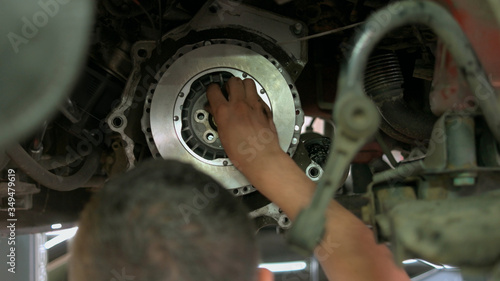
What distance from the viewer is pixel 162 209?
592 millimetres

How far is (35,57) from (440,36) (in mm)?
451

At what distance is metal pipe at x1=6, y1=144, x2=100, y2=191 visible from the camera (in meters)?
0.97

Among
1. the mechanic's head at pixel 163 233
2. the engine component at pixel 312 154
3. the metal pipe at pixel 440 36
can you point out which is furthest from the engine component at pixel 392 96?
the mechanic's head at pixel 163 233

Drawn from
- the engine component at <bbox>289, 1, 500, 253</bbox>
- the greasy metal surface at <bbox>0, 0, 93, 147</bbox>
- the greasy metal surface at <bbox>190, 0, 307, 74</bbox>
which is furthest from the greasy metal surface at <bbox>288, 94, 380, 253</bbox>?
the greasy metal surface at <bbox>190, 0, 307, 74</bbox>

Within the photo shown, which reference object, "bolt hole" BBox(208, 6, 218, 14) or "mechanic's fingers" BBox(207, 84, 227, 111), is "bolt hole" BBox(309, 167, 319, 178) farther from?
"bolt hole" BBox(208, 6, 218, 14)

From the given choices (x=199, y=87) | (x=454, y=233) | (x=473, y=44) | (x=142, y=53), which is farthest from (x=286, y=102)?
(x=454, y=233)

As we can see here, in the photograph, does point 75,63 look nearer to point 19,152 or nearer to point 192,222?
point 192,222

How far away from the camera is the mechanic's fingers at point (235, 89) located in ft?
3.29

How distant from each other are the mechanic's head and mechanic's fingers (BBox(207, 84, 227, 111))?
368 millimetres

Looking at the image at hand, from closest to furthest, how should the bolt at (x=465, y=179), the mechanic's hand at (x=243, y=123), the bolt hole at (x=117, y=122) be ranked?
1. the bolt at (x=465, y=179)
2. the mechanic's hand at (x=243, y=123)
3. the bolt hole at (x=117, y=122)

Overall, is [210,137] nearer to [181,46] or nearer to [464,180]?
[181,46]

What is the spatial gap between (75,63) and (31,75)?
0.15ft

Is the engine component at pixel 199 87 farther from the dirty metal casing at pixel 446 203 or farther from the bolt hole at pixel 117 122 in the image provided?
the dirty metal casing at pixel 446 203

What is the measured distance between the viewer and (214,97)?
1.01 meters
